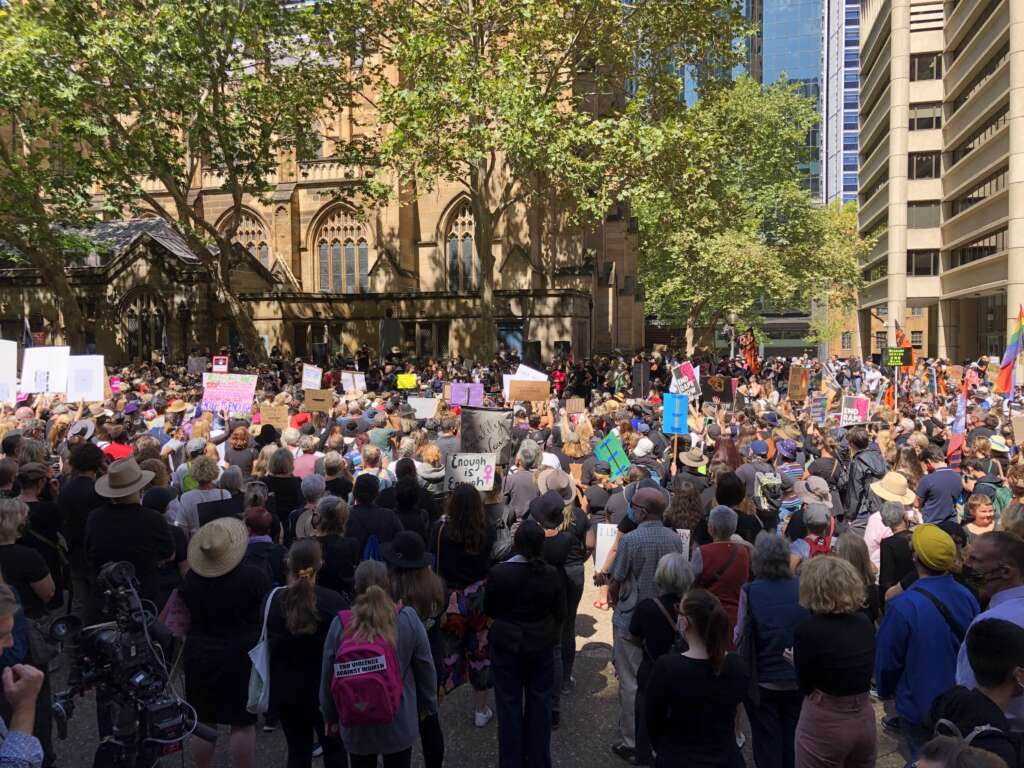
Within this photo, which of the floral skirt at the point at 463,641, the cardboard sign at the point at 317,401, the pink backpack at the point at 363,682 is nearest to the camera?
the pink backpack at the point at 363,682

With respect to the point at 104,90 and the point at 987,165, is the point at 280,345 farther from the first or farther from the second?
the point at 987,165

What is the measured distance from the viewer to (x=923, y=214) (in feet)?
157

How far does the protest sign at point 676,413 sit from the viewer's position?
1047 cm

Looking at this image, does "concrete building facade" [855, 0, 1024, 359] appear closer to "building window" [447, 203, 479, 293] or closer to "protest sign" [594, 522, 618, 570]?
"building window" [447, 203, 479, 293]

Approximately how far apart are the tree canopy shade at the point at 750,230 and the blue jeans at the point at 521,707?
92.8 ft

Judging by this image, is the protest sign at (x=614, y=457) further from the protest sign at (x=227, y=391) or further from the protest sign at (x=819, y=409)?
the protest sign at (x=819, y=409)

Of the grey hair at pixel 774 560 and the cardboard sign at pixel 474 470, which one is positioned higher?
the cardboard sign at pixel 474 470

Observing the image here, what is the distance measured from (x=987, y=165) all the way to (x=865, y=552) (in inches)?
1619

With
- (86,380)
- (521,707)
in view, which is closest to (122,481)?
(521,707)

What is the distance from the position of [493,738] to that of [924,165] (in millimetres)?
51517

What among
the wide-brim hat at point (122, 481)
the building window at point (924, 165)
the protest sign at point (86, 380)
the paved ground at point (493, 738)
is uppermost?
the building window at point (924, 165)

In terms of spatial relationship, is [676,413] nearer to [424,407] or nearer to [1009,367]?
[424,407]

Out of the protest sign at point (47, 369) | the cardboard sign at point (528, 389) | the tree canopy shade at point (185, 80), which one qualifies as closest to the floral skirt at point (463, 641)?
the cardboard sign at point (528, 389)

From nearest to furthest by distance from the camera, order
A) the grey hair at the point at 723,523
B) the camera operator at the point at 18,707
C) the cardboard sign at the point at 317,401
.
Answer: the camera operator at the point at 18,707 < the grey hair at the point at 723,523 < the cardboard sign at the point at 317,401
